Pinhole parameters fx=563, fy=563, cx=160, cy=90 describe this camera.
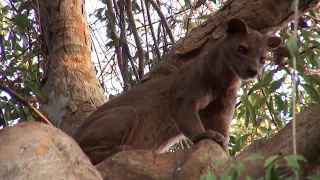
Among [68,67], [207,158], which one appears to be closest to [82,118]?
[68,67]

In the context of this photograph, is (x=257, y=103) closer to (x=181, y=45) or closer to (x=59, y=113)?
(x=181, y=45)

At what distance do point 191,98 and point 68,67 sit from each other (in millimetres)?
1247

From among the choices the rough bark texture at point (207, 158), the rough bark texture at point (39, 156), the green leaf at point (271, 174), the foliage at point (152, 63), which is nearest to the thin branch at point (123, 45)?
the foliage at point (152, 63)

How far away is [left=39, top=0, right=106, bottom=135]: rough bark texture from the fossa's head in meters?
1.29

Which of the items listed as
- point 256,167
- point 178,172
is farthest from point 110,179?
point 256,167

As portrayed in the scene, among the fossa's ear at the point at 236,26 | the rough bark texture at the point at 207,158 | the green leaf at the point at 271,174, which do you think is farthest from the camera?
the fossa's ear at the point at 236,26

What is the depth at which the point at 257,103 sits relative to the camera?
5.00 meters

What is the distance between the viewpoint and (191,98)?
500 cm

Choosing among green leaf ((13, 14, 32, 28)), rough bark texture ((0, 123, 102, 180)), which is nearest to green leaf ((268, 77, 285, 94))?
rough bark texture ((0, 123, 102, 180))

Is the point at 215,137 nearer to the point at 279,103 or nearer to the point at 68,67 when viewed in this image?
the point at 279,103

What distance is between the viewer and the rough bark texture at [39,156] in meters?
2.92

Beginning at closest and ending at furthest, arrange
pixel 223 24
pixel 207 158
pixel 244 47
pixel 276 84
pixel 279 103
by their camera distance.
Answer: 1. pixel 207 158
2. pixel 276 84
3. pixel 279 103
4. pixel 244 47
5. pixel 223 24

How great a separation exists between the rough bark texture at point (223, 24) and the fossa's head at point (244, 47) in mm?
148

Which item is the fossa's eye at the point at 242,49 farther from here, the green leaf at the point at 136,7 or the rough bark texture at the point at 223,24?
the green leaf at the point at 136,7
